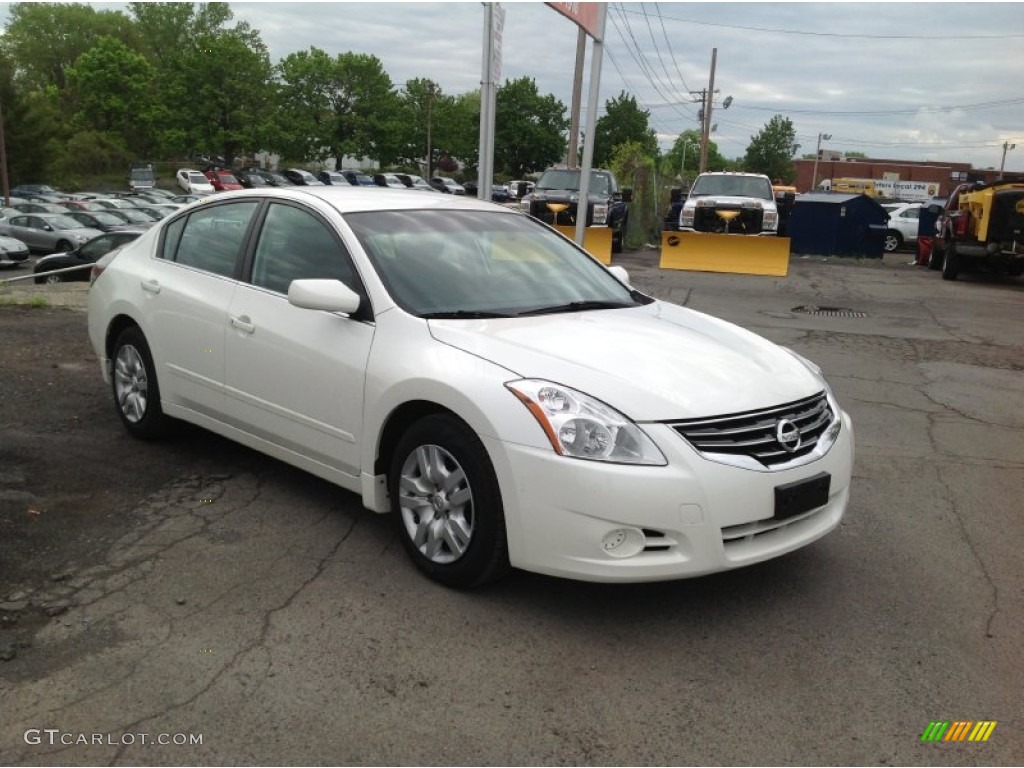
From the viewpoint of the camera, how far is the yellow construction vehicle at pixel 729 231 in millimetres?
17578

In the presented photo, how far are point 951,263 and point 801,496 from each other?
16.0 metres

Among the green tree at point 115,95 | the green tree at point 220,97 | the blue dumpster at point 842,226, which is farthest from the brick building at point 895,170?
the blue dumpster at point 842,226

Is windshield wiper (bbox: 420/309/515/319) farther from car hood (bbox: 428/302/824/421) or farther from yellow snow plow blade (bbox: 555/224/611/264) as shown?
yellow snow plow blade (bbox: 555/224/611/264)

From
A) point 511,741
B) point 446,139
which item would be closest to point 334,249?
point 511,741

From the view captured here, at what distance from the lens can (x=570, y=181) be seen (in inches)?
818

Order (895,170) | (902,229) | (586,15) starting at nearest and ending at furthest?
(586,15)
(902,229)
(895,170)

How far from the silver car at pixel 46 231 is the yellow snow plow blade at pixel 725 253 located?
19333mm

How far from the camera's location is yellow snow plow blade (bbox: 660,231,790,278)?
57.2 feet

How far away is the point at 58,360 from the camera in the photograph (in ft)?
25.6

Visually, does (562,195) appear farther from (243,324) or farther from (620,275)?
(243,324)

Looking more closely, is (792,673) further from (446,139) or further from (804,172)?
(804,172)

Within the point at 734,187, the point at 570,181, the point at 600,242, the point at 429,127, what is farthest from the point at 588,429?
the point at 429,127

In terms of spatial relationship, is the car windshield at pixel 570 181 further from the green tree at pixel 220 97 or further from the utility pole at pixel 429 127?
the utility pole at pixel 429 127

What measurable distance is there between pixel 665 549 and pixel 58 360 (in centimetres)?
625
